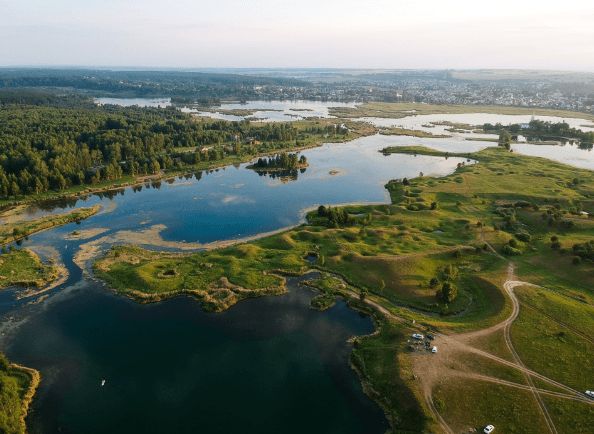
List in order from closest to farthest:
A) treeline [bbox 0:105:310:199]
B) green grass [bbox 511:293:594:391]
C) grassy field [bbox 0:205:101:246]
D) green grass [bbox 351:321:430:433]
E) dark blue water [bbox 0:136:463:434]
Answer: green grass [bbox 351:321:430:433], dark blue water [bbox 0:136:463:434], green grass [bbox 511:293:594:391], grassy field [bbox 0:205:101:246], treeline [bbox 0:105:310:199]

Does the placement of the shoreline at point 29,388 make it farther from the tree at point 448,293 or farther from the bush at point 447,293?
the tree at point 448,293

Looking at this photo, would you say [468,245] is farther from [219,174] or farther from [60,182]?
[60,182]

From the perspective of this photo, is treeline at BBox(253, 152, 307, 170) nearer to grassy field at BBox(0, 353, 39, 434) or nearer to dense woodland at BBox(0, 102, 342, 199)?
dense woodland at BBox(0, 102, 342, 199)

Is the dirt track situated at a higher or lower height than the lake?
higher

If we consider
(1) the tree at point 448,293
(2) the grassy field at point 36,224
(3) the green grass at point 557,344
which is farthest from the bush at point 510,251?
(2) the grassy field at point 36,224

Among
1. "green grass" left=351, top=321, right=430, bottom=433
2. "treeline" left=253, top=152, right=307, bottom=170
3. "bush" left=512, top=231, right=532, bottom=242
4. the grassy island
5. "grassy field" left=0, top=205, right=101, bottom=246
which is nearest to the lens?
"green grass" left=351, top=321, right=430, bottom=433

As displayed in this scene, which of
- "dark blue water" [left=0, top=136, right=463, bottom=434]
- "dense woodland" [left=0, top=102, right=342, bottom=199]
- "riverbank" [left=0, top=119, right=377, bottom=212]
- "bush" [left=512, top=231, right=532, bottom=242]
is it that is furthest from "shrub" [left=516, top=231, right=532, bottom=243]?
"dense woodland" [left=0, top=102, right=342, bottom=199]
